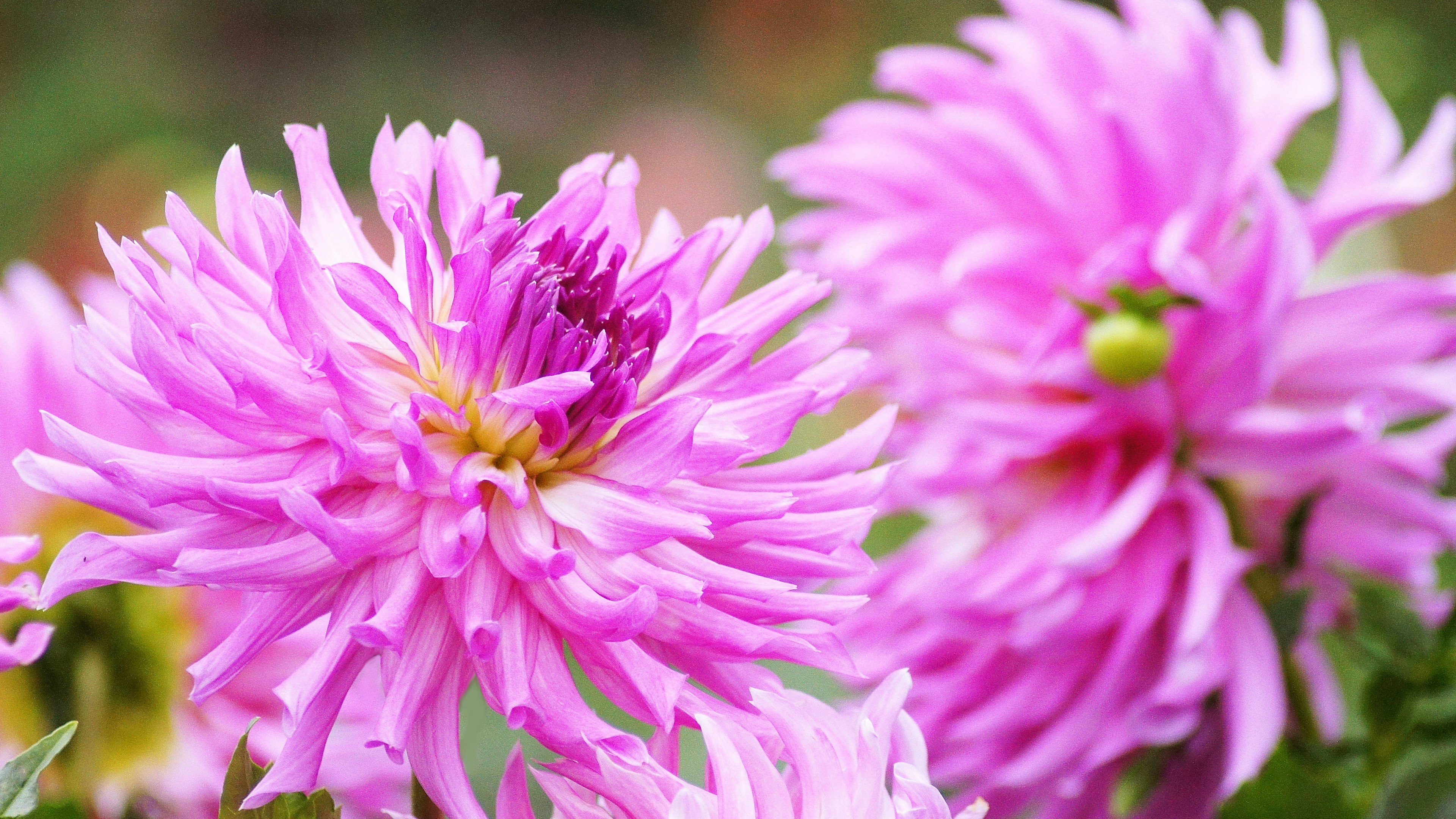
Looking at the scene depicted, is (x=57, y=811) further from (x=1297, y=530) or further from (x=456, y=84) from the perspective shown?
(x=456, y=84)

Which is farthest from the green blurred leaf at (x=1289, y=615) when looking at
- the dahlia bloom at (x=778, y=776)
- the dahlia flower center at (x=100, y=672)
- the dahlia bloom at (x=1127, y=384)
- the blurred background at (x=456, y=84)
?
the blurred background at (x=456, y=84)

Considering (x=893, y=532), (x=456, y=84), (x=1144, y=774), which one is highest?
(x=1144, y=774)

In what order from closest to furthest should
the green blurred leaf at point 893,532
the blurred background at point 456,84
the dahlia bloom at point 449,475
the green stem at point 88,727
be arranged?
the dahlia bloom at point 449,475, the green stem at point 88,727, the green blurred leaf at point 893,532, the blurred background at point 456,84

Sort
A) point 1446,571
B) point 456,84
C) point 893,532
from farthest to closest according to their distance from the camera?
1. point 456,84
2. point 893,532
3. point 1446,571

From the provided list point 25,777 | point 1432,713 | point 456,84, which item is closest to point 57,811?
point 25,777

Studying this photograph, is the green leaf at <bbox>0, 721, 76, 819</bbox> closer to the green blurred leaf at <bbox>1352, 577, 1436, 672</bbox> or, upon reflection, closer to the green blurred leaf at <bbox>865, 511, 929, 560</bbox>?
the green blurred leaf at <bbox>1352, 577, 1436, 672</bbox>

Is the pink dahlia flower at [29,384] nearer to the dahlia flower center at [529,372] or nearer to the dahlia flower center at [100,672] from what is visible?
the dahlia flower center at [100,672]

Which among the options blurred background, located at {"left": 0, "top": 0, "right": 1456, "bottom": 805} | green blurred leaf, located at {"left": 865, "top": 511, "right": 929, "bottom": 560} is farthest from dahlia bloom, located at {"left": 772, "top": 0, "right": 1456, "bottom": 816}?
blurred background, located at {"left": 0, "top": 0, "right": 1456, "bottom": 805}
